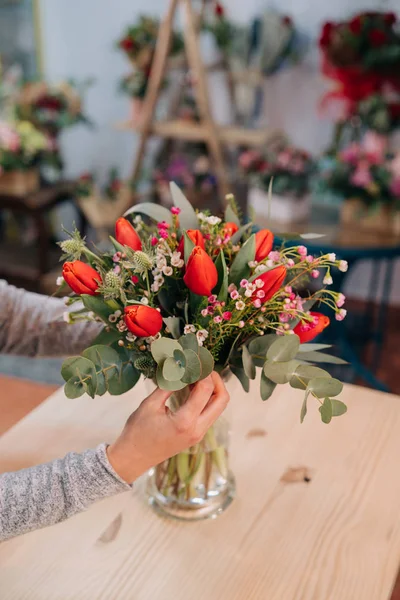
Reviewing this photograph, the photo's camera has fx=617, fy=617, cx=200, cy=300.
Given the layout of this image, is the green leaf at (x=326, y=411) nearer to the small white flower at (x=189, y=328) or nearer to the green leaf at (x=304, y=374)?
the green leaf at (x=304, y=374)

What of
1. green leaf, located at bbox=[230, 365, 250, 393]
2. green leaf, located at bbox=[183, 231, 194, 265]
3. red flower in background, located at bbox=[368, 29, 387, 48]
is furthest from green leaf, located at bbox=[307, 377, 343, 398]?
red flower in background, located at bbox=[368, 29, 387, 48]

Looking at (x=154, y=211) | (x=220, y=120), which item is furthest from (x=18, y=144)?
(x=154, y=211)

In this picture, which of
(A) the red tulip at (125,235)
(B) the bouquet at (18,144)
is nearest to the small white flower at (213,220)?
(A) the red tulip at (125,235)

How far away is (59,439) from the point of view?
110 centimetres

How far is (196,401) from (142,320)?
0.42ft

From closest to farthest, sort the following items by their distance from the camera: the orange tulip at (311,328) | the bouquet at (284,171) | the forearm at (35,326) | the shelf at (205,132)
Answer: the orange tulip at (311,328) < the forearm at (35,326) < the bouquet at (284,171) < the shelf at (205,132)

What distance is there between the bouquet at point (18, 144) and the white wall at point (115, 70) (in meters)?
0.64

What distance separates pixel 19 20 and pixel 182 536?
334cm

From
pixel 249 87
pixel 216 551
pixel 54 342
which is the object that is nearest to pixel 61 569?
pixel 216 551

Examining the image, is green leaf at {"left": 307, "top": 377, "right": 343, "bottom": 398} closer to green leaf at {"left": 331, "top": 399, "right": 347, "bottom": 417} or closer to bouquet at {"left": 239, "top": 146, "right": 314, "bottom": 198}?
green leaf at {"left": 331, "top": 399, "right": 347, "bottom": 417}

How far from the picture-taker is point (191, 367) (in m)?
0.74

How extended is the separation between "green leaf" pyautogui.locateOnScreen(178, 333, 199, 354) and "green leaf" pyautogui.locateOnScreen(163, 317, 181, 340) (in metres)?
0.05

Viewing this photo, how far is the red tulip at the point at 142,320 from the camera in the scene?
2.39 feet

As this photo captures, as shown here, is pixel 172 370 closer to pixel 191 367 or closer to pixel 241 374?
pixel 191 367
